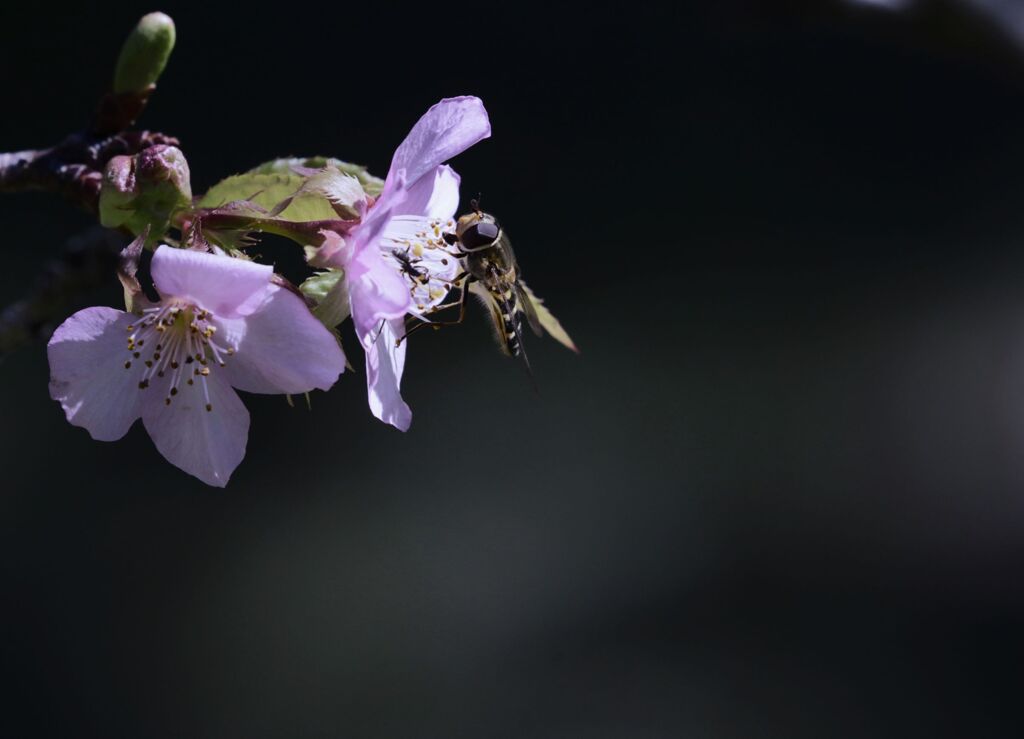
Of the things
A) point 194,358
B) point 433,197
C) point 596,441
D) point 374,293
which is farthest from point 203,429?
point 596,441

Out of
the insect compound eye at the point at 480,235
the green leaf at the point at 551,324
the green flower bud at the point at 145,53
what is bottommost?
the green leaf at the point at 551,324

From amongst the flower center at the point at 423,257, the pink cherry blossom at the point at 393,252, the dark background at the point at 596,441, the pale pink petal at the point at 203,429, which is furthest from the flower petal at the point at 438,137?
the dark background at the point at 596,441

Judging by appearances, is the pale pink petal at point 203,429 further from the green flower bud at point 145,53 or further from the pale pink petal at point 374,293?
the green flower bud at point 145,53

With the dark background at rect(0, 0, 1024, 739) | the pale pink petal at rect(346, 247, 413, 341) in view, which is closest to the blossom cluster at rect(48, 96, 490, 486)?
the pale pink petal at rect(346, 247, 413, 341)

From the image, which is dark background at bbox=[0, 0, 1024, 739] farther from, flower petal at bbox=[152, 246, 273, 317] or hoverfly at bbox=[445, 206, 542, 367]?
flower petal at bbox=[152, 246, 273, 317]

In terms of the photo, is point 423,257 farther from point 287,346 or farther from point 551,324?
point 287,346

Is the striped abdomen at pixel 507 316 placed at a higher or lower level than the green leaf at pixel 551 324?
lower

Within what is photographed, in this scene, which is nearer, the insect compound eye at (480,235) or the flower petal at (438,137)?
the flower petal at (438,137)
